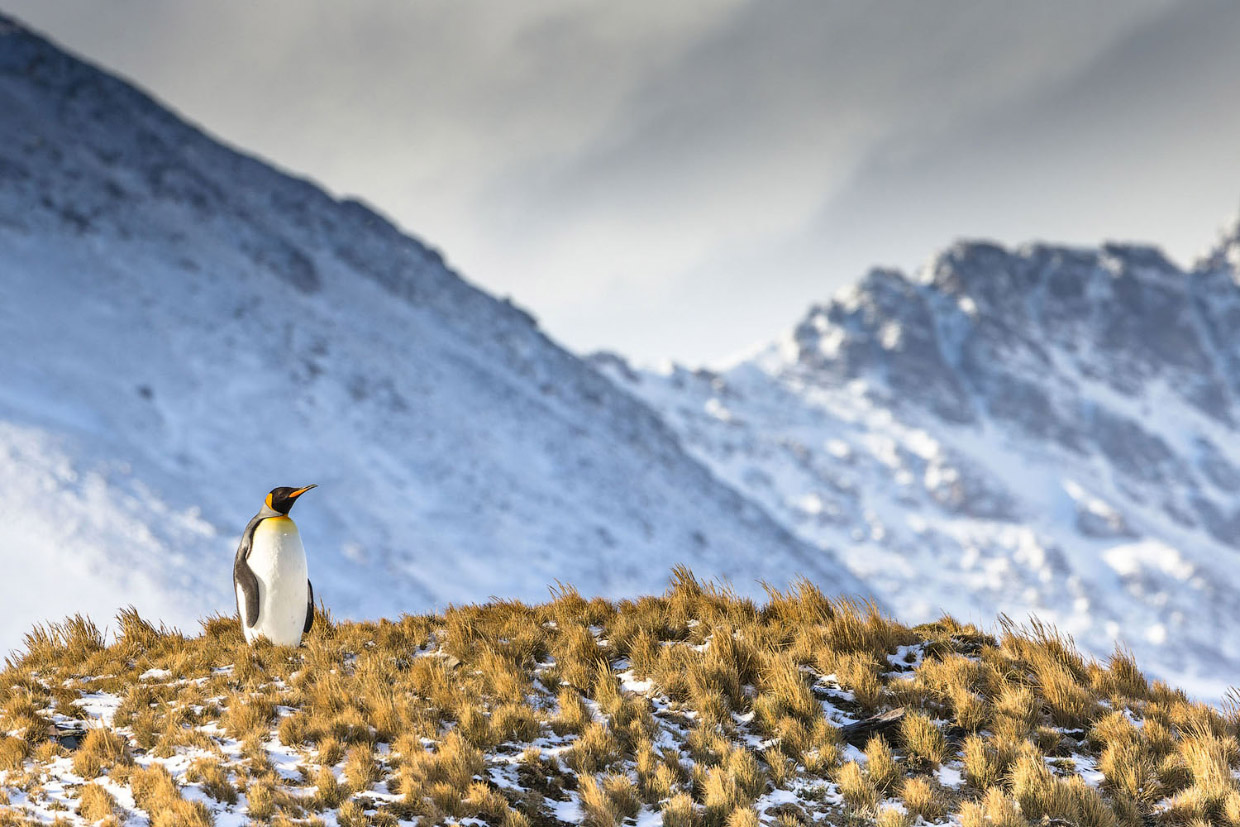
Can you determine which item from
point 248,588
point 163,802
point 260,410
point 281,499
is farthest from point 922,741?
point 260,410

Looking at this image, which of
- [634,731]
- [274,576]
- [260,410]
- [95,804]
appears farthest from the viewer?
[260,410]

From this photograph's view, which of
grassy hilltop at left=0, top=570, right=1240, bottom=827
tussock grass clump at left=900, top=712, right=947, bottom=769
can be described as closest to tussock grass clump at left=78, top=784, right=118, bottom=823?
grassy hilltop at left=0, top=570, right=1240, bottom=827

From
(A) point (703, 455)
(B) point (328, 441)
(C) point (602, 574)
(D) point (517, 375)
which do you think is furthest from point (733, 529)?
(A) point (703, 455)

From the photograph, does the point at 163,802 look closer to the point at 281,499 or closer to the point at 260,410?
the point at 281,499

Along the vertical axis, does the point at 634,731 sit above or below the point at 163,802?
above

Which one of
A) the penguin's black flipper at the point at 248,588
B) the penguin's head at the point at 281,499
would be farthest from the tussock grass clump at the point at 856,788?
the penguin's black flipper at the point at 248,588

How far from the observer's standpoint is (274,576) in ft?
24.4

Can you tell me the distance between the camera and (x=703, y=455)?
183 m

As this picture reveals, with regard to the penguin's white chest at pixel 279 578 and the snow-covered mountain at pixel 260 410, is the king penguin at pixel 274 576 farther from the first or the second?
the snow-covered mountain at pixel 260 410

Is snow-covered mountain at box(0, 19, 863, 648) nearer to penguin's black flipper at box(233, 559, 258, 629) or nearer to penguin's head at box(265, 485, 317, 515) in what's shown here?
penguin's black flipper at box(233, 559, 258, 629)

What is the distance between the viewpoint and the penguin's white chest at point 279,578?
24.4ft

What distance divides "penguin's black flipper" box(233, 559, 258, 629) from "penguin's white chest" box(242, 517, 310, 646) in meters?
0.04

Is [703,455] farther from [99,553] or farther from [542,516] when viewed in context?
[99,553]

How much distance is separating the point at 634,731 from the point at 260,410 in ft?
160
